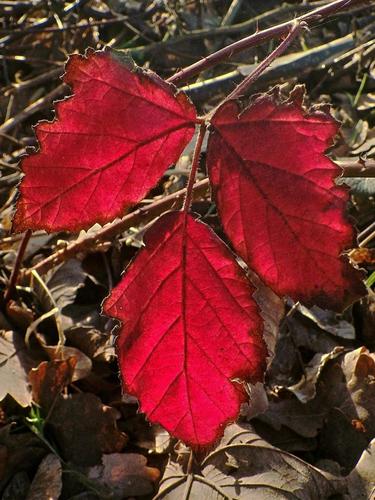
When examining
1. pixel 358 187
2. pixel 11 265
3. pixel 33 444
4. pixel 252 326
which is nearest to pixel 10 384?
pixel 33 444

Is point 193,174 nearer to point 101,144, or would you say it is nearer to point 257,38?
point 101,144

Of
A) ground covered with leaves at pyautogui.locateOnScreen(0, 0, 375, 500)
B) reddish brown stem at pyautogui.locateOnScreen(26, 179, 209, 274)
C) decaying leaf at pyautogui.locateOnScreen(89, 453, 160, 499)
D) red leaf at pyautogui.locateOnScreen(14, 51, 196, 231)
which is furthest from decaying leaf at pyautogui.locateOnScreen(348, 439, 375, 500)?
red leaf at pyautogui.locateOnScreen(14, 51, 196, 231)

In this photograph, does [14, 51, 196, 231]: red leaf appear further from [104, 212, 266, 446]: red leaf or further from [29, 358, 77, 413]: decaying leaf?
[29, 358, 77, 413]: decaying leaf

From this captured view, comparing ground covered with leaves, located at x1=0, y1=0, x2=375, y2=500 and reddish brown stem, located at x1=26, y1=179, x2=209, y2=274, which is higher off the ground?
reddish brown stem, located at x1=26, y1=179, x2=209, y2=274

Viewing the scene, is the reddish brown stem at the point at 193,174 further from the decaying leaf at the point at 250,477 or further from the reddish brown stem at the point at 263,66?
the decaying leaf at the point at 250,477

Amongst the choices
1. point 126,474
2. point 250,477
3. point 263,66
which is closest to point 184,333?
point 263,66

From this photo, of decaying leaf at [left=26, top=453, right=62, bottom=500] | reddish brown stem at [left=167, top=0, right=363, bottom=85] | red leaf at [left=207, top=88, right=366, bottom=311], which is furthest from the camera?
decaying leaf at [left=26, top=453, right=62, bottom=500]

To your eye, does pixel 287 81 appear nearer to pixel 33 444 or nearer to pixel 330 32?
pixel 330 32
